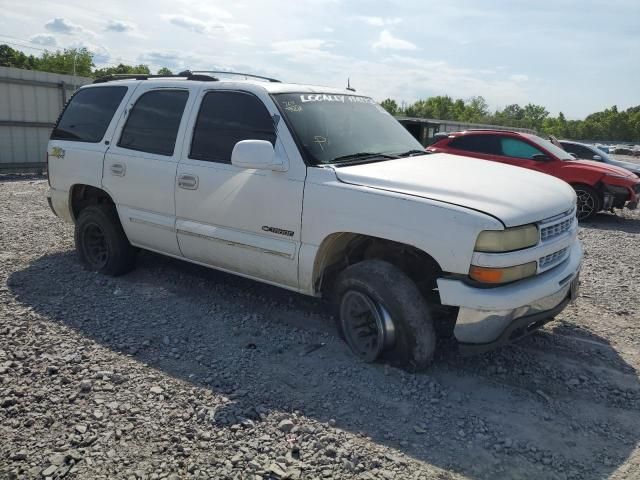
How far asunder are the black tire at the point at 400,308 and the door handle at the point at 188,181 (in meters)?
1.62

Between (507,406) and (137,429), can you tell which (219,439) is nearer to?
(137,429)

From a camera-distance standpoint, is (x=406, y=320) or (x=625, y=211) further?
(x=625, y=211)

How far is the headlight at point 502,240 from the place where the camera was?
3.26m

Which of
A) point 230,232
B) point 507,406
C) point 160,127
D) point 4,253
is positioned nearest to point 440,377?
point 507,406

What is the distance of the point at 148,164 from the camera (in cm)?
497

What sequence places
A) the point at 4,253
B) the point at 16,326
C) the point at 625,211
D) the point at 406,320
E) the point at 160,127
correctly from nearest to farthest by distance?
the point at 406,320, the point at 16,326, the point at 160,127, the point at 4,253, the point at 625,211

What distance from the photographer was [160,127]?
16.5 feet

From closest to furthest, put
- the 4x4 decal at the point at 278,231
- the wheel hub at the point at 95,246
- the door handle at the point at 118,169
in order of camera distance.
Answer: the 4x4 decal at the point at 278,231 → the door handle at the point at 118,169 → the wheel hub at the point at 95,246

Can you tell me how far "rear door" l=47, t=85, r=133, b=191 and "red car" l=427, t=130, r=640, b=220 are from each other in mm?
6289

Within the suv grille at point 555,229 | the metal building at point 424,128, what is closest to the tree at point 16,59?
the metal building at point 424,128

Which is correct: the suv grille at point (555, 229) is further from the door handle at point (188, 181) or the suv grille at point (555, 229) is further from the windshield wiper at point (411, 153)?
the door handle at point (188, 181)

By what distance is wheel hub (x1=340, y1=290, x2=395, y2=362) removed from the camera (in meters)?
3.73

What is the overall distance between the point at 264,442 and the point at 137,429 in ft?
2.40

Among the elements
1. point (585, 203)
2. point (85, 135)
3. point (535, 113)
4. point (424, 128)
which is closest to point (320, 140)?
point (85, 135)
